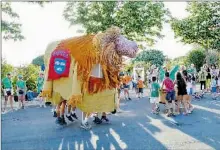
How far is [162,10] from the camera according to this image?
84.4 ft

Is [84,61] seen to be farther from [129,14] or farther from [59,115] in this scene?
[129,14]

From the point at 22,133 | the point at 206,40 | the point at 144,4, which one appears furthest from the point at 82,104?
the point at 206,40

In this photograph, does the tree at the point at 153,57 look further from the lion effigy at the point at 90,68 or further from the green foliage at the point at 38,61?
the lion effigy at the point at 90,68

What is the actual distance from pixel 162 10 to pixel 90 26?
5.60 m

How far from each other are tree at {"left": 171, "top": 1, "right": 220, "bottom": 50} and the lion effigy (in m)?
19.2

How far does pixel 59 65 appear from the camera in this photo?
8672 millimetres

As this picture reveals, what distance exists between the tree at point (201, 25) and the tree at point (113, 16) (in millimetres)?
4139

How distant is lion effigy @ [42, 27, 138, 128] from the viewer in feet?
26.9

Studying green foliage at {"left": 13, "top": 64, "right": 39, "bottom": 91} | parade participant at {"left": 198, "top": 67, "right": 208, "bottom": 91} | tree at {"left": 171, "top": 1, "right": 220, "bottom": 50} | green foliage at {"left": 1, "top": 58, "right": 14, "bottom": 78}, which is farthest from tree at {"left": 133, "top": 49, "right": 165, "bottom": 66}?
parade participant at {"left": 198, "top": 67, "right": 208, "bottom": 91}

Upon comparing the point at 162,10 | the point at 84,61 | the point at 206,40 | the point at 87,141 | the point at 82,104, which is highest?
the point at 162,10

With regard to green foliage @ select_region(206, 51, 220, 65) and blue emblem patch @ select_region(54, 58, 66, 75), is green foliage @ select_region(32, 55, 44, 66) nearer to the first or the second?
green foliage @ select_region(206, 51, 220, 65)

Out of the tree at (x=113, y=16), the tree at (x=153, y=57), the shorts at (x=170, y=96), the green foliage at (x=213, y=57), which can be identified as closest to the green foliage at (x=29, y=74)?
the tree at (x=113, y=16)

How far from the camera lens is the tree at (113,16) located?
22766mm

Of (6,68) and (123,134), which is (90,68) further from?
(6,68)
